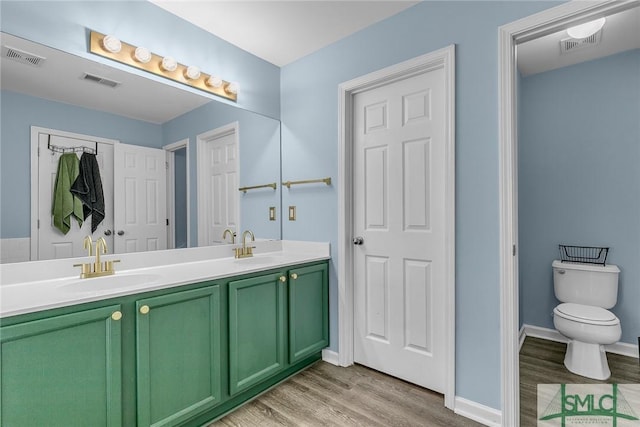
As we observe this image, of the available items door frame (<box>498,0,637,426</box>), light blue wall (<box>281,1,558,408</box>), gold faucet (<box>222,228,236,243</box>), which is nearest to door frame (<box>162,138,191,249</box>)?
gold faucet (<box>222,228,236,243</box>)

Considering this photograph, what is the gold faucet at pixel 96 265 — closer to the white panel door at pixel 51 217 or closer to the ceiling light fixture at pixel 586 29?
the white panel door at pixel 51 217

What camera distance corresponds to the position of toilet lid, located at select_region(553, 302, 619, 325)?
2.16 meters

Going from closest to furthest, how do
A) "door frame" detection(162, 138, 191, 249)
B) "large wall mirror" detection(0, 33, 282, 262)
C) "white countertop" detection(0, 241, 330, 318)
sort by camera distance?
"white countertop" detection(0, 241, 330, 318)
"large wall mirror" detection(0, 33, 282, 262)
"door frame" detection(162, 138, 191, 249)

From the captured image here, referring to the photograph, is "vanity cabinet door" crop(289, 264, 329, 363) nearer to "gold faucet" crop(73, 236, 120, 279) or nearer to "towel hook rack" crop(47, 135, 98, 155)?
"gold faucet" crop(73, 236, 120, 279)

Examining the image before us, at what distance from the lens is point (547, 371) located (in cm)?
228

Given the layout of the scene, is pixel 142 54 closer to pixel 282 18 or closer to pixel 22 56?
pixel 22 56

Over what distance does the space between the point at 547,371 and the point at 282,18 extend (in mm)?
3107

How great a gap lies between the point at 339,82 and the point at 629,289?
2.85m

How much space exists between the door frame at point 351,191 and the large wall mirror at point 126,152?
0.67m

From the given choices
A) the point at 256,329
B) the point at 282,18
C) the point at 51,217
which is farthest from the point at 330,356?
the point at 282,18

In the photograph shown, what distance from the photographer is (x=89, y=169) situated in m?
1.76

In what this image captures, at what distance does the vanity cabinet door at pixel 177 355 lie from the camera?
55.4 inches

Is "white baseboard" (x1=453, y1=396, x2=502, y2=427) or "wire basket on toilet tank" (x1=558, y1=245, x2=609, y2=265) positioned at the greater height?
"wire basket on toilet tank" (x1=558, y1=245, x2=609, y2=265)

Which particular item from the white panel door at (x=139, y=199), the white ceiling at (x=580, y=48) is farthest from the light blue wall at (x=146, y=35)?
the white ceiling at (x=580, y=48)
